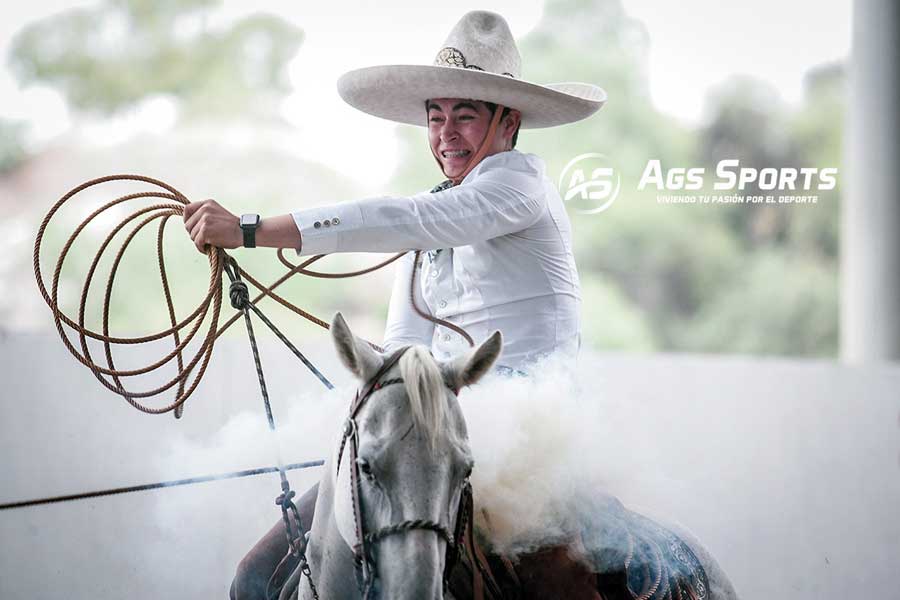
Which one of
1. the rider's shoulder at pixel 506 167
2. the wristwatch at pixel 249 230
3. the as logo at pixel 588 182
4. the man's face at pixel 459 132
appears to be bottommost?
the wristwatch at pixel 249 230

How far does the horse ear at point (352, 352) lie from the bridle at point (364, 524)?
0.04 feet

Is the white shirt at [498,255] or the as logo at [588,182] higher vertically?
the as logo at [588,182]

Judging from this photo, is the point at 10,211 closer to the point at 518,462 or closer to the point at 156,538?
the point at 156,538

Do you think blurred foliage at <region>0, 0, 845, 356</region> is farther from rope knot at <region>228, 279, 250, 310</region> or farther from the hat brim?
rope knot at <region>228, 279, 250, 310</region>

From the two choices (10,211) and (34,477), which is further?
(10,211)

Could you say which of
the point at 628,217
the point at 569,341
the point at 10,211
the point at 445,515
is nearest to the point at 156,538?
the point at 569,341

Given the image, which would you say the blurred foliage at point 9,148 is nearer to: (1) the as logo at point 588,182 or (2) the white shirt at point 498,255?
(1) the as logo at point 588,182

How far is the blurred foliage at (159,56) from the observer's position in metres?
9.27

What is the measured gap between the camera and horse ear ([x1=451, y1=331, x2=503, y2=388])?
1514 millimetres

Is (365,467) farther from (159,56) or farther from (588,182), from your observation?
(159,56)

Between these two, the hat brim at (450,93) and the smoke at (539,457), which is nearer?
the smoke at (539,457)

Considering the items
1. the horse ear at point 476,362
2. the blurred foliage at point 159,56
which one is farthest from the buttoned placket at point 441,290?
the blurred foliage at point 159,56

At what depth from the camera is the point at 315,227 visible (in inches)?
69.7

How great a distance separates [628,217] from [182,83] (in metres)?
5.23
